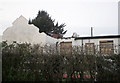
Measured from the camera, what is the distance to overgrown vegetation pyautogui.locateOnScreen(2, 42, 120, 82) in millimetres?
3006

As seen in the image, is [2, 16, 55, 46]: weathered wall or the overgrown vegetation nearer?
the overgrown vegetation

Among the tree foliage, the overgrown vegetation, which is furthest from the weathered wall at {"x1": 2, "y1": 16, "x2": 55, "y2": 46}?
the tree foliage

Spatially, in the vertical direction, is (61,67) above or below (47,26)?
below

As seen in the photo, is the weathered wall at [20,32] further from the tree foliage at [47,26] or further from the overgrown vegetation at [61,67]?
the tree foliage at [47,26]

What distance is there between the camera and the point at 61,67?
123 inches

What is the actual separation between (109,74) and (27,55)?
235 cm

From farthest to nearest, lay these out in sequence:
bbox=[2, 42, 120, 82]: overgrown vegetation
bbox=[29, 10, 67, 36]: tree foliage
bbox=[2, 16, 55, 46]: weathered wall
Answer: bbox=[29, 10, 67, 36]: tree foliage → bbox=[2, 16, 55, 46]: weathered wall → bbox=[2, 42, 120, 82]: overgrown vegetation

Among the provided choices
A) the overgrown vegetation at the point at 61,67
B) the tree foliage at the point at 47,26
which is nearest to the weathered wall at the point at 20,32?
the overgrown vegetation at the point at 61,67

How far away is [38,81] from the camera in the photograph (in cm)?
313

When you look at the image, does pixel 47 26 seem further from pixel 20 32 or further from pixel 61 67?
pixel 61 67

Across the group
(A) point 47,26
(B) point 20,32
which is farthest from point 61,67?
(A) point 47,26

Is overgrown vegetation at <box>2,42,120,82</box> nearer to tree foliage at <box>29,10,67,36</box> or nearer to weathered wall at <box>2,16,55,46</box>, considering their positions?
weathered wall at <box>2,16,55,46</box>

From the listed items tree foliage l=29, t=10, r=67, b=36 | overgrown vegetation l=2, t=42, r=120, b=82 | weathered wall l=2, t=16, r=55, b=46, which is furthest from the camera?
tree foliage l=29, t=10, r=67, b=36

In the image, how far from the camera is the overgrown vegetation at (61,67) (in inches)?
118
